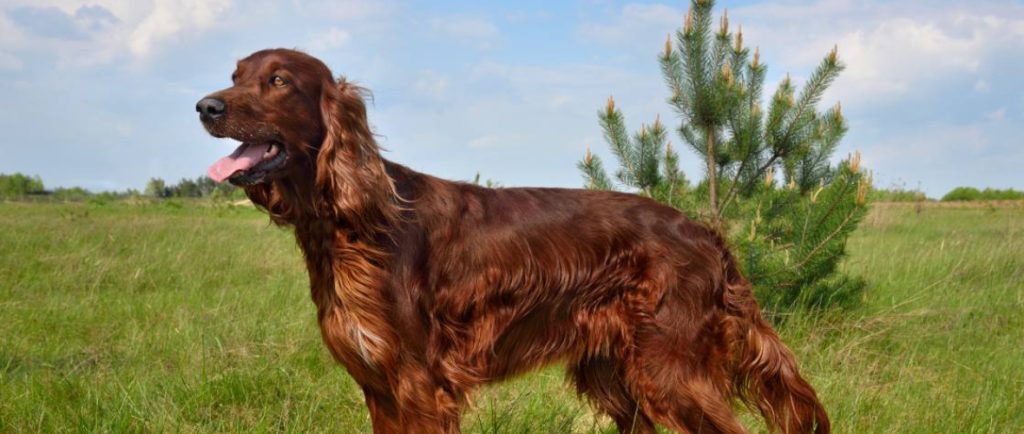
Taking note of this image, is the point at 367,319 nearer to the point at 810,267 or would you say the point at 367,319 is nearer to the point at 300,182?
the point at 300,182

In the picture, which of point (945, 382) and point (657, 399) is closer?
point (657, 399)

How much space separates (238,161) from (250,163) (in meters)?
0.04

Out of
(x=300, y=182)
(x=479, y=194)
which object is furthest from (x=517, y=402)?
(x=300, y=182)

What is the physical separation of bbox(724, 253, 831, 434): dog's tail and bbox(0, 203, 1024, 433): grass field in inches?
24.6

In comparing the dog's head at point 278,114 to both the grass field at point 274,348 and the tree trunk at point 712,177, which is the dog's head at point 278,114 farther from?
the tree trunk at point 712,177

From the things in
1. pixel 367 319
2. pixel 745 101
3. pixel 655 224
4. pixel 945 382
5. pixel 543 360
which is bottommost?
pixel 945 382

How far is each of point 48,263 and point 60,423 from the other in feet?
17.5

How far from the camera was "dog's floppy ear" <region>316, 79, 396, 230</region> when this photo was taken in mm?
2715

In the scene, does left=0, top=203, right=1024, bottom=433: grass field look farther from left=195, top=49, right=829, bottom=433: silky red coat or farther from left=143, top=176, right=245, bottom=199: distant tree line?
left=143, top=176, right=245, bottom=199: distant tree line

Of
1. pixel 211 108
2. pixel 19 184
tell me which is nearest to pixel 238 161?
pixel 211 108

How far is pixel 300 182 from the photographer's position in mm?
2793

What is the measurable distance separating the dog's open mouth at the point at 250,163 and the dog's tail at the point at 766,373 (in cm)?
172

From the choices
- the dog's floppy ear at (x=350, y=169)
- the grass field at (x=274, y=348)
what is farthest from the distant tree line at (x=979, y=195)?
the dog's floppy ear at (x=350, y=169)

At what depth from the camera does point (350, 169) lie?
2715 millimetres
